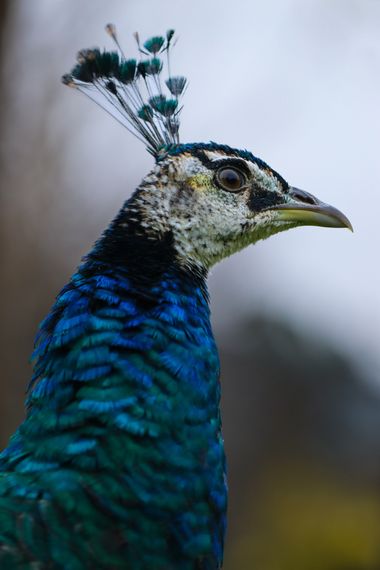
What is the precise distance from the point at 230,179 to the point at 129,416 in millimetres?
883

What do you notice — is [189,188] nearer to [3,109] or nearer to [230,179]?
[230,179]

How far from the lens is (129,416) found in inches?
65.6

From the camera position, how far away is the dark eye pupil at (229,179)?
89.7 inches

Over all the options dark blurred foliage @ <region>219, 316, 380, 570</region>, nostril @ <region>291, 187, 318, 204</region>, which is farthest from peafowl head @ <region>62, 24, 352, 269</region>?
dark blurred foliage @ <region>219, 316, 380, 570</region>

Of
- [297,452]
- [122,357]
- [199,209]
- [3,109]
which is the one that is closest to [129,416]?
[122,357]

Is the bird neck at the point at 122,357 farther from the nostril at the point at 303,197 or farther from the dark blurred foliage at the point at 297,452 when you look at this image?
the dark blurred foliage at the point at 297,452

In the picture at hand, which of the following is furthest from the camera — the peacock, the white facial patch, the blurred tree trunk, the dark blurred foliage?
the dark blurred foliage

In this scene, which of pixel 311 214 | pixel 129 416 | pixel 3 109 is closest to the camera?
pixel 129 416

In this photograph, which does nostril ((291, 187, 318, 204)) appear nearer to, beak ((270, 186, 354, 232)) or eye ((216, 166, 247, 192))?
beak ((270, 186, 354, 232))

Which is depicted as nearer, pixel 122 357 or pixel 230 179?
pixel 122 357

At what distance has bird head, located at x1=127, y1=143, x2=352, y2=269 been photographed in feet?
7.00

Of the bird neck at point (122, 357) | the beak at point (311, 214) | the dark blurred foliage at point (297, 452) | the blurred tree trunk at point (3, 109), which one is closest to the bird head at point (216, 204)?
the beak at point (311, 214)

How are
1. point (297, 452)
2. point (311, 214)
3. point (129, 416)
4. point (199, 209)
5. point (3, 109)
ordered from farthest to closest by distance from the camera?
point (297, 452) → point (3, 109) → point (311, 214) → point (199, 209) → point (129, 416)

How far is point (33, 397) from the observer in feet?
5.81
